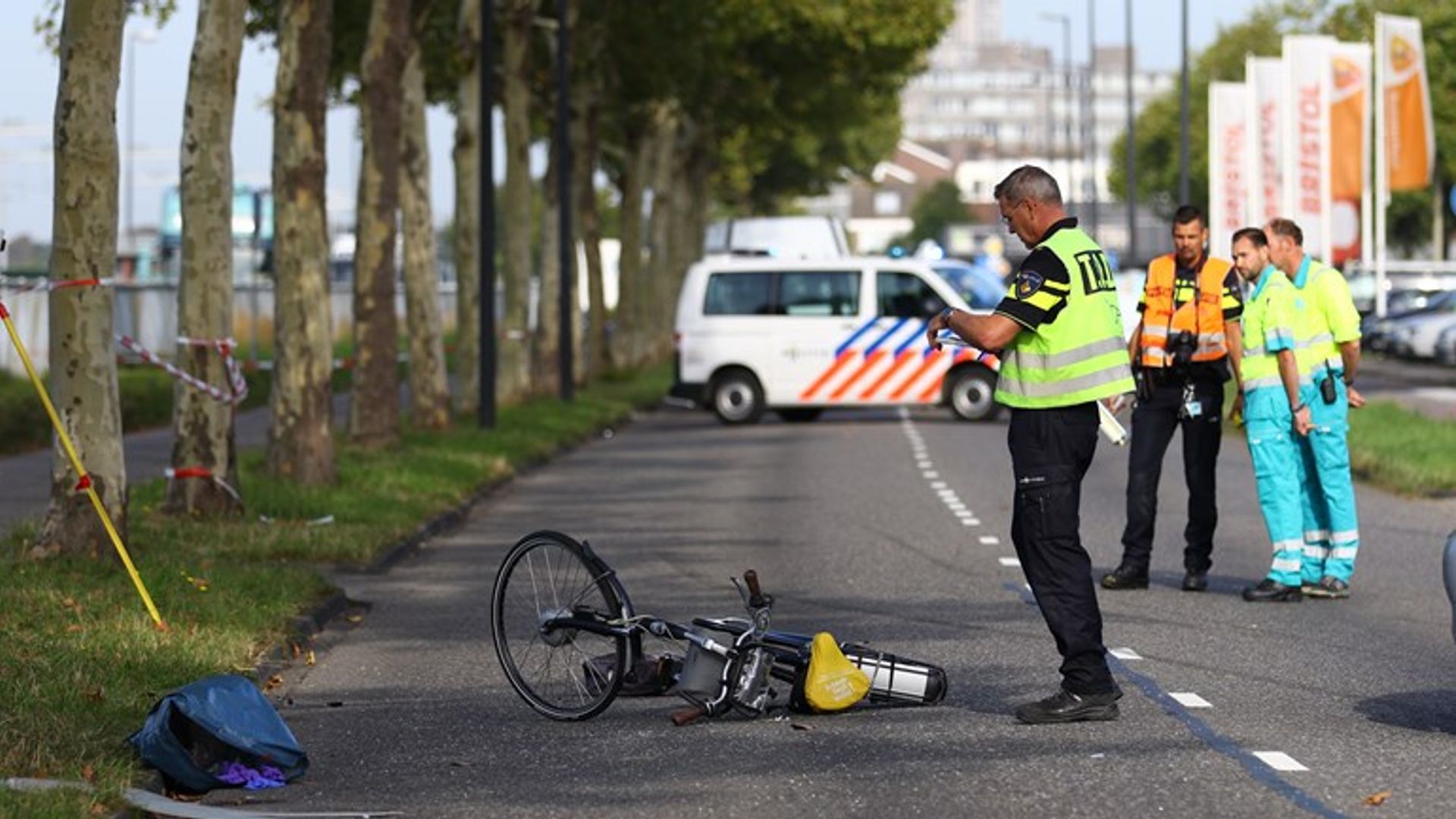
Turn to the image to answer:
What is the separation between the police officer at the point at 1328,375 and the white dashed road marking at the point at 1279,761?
17.0 feet

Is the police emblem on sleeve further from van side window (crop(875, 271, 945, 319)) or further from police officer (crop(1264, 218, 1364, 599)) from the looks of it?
van side window (crop(875, 271, 945, 319))

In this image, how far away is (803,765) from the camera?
30.4 feet

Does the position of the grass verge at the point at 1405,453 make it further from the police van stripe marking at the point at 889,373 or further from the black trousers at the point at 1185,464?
the black trousers at the point at 1185,464

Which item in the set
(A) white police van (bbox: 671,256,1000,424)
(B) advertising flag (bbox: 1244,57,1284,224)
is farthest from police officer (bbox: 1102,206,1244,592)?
→ (B) advertising flag (bbox: 1244,57,1284,224)

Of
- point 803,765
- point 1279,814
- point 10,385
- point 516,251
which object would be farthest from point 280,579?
point 516,251

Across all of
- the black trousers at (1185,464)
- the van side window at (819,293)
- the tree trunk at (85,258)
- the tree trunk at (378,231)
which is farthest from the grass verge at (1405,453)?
the tree trunk at (85,258)

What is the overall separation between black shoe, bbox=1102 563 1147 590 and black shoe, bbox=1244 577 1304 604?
751mm

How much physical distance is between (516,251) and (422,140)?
8.05 meters

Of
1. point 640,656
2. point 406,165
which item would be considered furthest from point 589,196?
point 640,656

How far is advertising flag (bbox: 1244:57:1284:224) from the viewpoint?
1783 inches

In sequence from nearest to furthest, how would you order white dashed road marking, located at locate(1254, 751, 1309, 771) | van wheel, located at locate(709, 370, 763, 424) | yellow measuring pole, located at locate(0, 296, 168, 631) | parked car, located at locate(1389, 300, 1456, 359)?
1. white dashed road marking, located at locate(1254, 751, 1309, 771)
2. yellow measuring pole, located at locate(0, 296, 168, 631)
3. van wheel, located at locate(709, 370, 763, 424)
4. parked car, located at locate(1389, 300, 1456, 359)

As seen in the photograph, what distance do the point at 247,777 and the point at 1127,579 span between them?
22.8ft

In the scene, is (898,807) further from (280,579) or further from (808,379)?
(808,379)

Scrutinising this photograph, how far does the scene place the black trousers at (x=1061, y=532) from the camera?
10.2m
